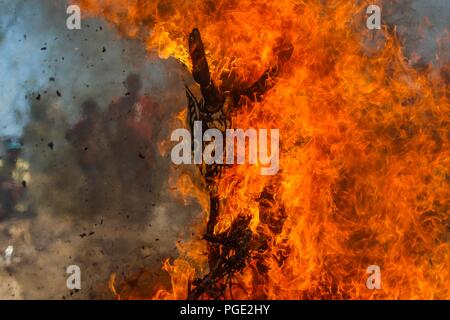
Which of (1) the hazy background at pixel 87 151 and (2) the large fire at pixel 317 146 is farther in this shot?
(1) the hazy background at pixel 87 151

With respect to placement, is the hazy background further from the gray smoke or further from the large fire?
the large fire

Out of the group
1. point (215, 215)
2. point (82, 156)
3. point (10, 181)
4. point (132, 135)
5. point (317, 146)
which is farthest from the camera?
point (132, 135)

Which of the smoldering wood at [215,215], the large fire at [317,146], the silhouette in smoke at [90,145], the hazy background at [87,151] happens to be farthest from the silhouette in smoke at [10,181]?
the smoldering wood at [215,215]

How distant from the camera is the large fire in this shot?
6234 millimetres

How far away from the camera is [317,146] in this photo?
6.68 m

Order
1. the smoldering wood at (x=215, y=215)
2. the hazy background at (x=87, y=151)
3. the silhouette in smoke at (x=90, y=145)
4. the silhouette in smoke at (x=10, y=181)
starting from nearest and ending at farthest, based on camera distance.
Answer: the smoldering wood at (x=215, y=215), the silhouette in smoke at (x=10, y=181), the hazy background at (x=87, y=151), the silhouette in smoke at (x=90, y=145)

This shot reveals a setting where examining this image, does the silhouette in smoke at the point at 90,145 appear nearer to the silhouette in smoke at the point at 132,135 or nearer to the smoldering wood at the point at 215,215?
the silhouette in smoke at the point at 132,135

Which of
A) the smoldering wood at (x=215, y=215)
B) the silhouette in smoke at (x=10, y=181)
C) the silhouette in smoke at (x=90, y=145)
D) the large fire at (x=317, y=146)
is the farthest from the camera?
the silhouette in smoke at (x=90, y=145)

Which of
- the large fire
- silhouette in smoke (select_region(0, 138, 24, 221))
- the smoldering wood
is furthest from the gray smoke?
the smoldering wood

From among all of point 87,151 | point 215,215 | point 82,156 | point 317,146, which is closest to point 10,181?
point 82,156

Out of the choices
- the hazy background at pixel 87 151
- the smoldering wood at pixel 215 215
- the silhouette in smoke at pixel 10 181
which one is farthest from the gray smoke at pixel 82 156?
the smoldering wood at pixel 215 215

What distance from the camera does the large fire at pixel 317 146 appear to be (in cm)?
623

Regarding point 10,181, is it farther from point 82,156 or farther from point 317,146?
point 317,146

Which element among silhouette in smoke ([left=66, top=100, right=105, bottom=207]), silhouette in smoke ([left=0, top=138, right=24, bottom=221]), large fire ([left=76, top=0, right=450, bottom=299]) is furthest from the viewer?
silhouette in smoke ([left=66, top=100, right=105, bottom=207])
